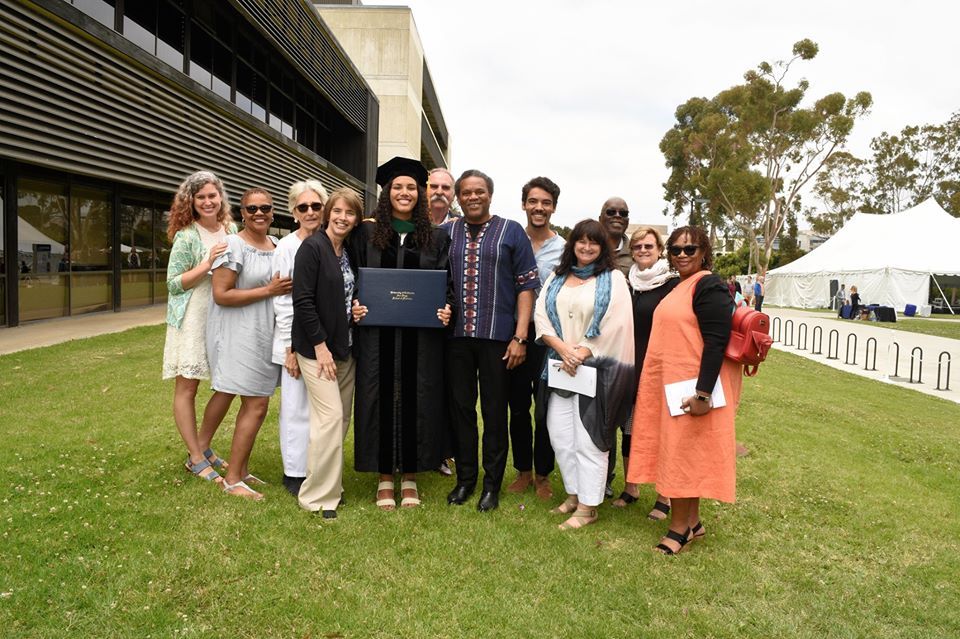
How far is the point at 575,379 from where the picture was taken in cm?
392

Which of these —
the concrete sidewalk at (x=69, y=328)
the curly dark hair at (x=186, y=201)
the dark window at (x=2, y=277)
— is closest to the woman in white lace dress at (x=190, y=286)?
the curly dark hair at (x=186, y=201)

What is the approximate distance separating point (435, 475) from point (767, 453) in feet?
11.0

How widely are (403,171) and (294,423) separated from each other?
1.85 meters

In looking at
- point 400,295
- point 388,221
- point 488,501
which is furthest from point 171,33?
point 488,501

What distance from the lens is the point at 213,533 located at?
359cm

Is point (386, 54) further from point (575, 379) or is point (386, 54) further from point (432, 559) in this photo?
point (432, 559)

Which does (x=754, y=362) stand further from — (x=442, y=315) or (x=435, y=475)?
(x=435, y=475)

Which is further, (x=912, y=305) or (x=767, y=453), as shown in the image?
(x=912, y=305)

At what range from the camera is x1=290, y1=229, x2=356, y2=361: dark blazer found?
377 cm

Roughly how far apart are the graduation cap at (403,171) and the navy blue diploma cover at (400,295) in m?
0.63

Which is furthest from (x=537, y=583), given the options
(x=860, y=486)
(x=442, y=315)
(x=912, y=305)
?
(x=912, y=305)

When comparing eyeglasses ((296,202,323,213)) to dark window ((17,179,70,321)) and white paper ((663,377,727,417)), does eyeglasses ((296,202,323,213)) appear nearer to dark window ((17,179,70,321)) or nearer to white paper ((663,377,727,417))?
white paper ((663,377,727,417))

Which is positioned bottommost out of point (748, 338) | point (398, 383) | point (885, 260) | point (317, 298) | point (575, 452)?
point (575, 452)

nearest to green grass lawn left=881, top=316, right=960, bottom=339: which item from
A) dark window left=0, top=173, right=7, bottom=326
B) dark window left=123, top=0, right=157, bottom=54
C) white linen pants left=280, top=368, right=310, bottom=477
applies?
white linen pants left=280, top=368, right=310, bottom=477
